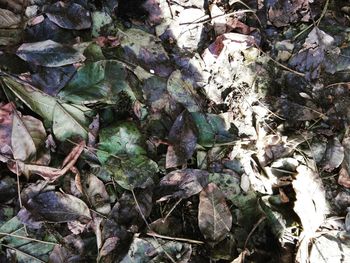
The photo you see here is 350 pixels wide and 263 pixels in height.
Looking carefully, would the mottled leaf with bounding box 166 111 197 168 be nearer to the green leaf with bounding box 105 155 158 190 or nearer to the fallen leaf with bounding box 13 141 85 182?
the green leaf with bounding box 105 155 158 190

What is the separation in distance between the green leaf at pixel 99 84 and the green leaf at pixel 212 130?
0.96ft

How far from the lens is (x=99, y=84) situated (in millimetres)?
1565

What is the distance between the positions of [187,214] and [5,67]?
88 cm

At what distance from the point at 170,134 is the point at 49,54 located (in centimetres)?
55

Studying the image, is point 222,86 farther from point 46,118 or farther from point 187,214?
point 46,118

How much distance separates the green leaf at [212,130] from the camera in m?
1.66

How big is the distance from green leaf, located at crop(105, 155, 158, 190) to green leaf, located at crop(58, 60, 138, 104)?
24 centimetres

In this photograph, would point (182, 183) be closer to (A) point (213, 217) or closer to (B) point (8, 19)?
(A) point (213, 217)

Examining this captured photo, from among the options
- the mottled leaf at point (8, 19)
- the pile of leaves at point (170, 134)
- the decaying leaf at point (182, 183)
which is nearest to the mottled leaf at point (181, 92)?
the pile of leaves at point (170, 134)

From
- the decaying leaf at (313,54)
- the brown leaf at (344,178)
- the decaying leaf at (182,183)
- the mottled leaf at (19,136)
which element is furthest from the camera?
the decaying leaf at (313,54)

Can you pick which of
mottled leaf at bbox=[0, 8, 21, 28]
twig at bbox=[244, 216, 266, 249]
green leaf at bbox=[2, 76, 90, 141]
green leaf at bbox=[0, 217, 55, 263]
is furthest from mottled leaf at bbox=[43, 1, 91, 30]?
twig at bbox=[244, 216, 266, 249]

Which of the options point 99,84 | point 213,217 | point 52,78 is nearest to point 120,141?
point 99,84

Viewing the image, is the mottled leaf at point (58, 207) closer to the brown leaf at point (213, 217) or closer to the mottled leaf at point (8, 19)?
the brown leaf at point (213, 217)

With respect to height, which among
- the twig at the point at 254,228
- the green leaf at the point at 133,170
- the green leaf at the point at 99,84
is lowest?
the twig at the point at 254,228
